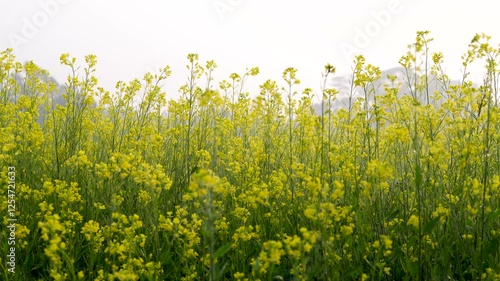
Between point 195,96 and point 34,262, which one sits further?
point 195,96

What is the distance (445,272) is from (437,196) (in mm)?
727

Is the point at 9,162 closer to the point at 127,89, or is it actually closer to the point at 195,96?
the point at 127,89

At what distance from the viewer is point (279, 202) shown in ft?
9.94

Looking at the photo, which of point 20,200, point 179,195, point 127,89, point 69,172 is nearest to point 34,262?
point 20,200

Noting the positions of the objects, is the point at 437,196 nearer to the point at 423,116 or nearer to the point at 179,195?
the point at 423,116

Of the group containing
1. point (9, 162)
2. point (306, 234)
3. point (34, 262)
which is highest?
point (9, 162)

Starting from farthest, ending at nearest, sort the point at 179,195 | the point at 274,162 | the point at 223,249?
the point at 274,162 → the point at 179,195 → the point at 223,249

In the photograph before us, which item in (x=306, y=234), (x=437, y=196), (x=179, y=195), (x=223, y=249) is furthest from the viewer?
(x=179, y=195)

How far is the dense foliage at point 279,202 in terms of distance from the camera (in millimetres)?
1920

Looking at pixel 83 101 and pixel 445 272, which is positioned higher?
pixel 83 101

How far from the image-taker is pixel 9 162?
330 centimetres

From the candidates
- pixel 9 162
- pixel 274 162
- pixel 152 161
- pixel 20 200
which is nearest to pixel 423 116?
pixel 274 162

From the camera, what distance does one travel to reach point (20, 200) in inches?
113

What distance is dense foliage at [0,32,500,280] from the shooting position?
6.30 feet
